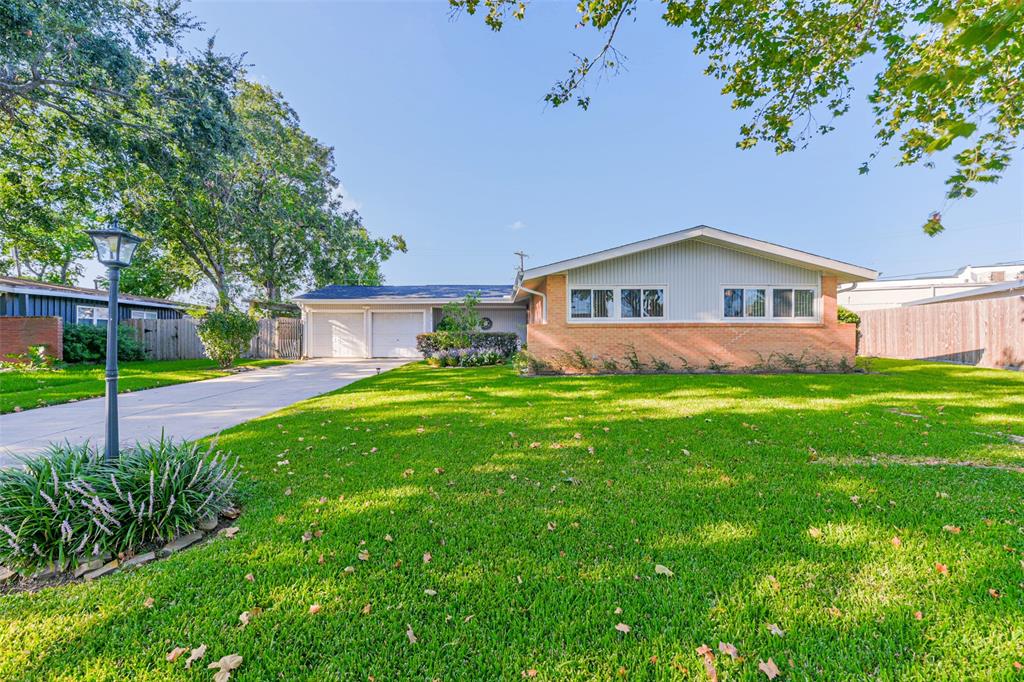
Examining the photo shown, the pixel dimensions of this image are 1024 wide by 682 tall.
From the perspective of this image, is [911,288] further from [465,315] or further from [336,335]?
Answer: [336,335]

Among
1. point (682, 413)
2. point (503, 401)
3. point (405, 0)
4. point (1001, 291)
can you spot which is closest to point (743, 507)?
point (682, 413)

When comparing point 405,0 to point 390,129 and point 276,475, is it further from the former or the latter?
point 276,475

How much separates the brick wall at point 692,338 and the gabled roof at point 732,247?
0.51 meters

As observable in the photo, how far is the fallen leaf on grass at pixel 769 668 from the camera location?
1.59 m

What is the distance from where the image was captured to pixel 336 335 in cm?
1844

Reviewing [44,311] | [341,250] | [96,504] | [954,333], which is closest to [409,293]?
[341,250]

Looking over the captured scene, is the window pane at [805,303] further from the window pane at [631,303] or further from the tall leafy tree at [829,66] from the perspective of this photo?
the tall leafy tree at [829,66]

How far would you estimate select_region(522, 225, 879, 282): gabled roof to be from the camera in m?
10.3

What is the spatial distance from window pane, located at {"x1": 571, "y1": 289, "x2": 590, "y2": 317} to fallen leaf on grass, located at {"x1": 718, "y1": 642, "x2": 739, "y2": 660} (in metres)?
9.65

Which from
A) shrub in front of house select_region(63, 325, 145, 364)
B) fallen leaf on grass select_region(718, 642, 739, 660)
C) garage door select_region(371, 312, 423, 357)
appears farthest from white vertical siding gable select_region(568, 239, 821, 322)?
shrub in front of house select_region(63, 325, 145, 364)

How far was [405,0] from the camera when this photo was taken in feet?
33.4

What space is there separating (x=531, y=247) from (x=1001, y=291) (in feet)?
66.1

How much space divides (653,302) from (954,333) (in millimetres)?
Result: 10828

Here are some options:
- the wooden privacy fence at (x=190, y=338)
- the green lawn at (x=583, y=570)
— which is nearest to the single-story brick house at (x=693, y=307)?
the green lawn at (x=583, y=570)
